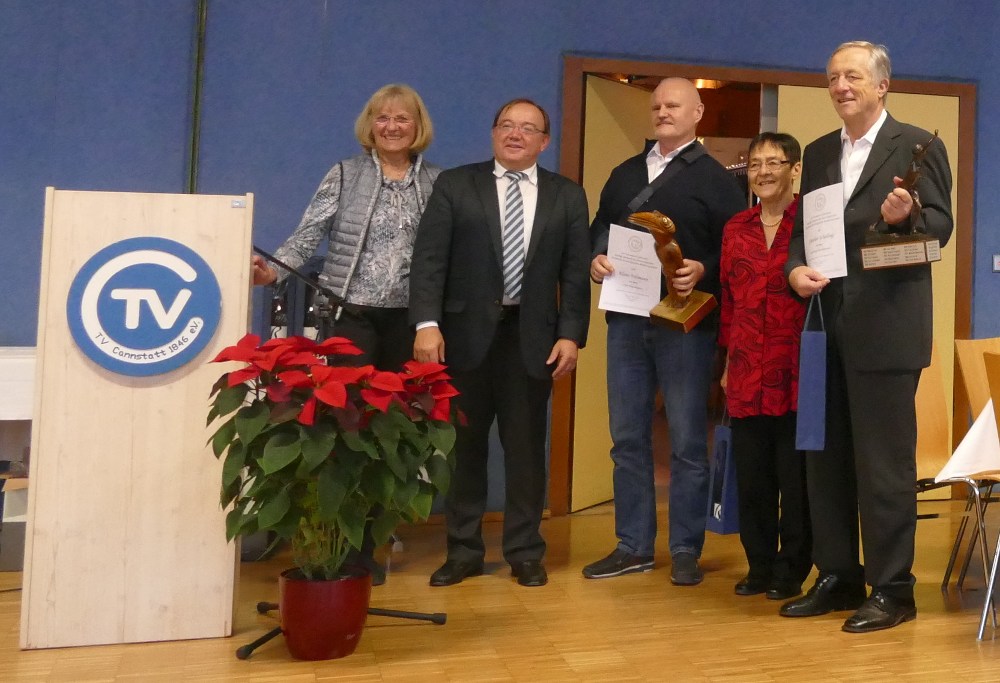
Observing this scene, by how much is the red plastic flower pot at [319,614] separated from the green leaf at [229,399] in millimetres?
476

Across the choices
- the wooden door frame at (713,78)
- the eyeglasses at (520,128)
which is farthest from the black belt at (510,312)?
the wooden door frame at (713,78)

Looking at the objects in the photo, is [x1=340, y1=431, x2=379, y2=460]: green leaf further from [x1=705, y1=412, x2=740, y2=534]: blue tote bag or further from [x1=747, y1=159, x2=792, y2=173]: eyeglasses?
[x1=747, y1=159, x2=792, y2=173]: eyeglasses

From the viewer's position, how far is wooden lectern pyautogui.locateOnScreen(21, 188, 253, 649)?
8.66ft

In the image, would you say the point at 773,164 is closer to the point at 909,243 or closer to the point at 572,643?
the point at 909,243

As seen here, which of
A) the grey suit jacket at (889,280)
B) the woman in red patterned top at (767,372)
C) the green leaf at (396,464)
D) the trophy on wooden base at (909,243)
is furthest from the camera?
the woman in red patterned top at (767,372)

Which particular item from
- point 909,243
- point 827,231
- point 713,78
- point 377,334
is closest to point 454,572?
point 377,334

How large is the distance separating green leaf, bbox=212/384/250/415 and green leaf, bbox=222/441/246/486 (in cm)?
9

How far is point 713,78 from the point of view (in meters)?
4.78

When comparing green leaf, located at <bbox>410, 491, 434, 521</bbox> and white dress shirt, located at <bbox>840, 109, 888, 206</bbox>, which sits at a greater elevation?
white dress shirt, located at <bbox>840, 109, 888, 206</bbox>

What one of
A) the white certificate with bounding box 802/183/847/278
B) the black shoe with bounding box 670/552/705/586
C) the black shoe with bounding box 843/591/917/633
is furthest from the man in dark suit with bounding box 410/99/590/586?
the black shoe with bounding box 843/591/917/633

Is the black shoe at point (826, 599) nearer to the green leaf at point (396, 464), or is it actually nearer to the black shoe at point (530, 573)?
the black shoe at point (530, 573)

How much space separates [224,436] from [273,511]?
0.22 meters

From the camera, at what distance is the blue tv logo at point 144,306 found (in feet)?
8.69

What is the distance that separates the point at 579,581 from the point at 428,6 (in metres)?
2.54
